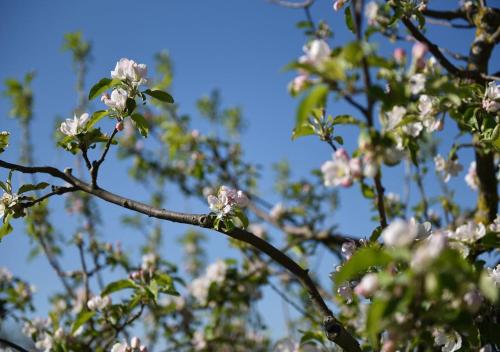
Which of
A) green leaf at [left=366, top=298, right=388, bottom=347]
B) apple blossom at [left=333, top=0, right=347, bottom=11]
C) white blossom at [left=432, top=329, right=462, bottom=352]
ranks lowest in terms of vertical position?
green leaf at [left=366, top=298, right=388, bottom=347]

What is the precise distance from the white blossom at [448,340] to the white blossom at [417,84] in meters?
0.78

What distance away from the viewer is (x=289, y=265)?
4.64ft

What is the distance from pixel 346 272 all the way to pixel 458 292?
0.69 ft

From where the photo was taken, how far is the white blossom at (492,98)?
167cm

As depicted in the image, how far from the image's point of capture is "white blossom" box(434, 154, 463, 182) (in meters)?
2.60

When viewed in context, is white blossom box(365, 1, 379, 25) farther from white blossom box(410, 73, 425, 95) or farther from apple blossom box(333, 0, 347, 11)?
white blossom box(410, 73, 425, 95)

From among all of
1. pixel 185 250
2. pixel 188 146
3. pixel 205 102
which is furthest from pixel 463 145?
pixel 185 250

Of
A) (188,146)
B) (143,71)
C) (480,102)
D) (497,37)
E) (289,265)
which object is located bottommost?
(289,265)

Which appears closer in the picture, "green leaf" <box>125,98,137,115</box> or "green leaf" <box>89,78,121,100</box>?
"green leaf" <box>89,78,121,100</box>

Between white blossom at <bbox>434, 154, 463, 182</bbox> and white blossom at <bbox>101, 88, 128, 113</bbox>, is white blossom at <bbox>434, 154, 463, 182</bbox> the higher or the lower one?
the higher one

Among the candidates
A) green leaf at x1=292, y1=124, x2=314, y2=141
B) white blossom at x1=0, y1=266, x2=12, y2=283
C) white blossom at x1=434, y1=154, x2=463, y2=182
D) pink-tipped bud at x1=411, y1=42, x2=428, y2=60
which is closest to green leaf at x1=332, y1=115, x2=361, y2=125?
green leaf at x1=292, y1=124, x2=314, y2=141

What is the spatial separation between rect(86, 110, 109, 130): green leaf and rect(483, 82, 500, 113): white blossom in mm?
1523

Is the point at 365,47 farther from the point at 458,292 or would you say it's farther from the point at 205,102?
the point at 205,102

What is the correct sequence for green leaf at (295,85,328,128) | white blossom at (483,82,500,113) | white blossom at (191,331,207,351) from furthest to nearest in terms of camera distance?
white blossom at (191,331,207,351)
white blossom at (483,82,500,113)
green leaf at (295,85,328,128)
